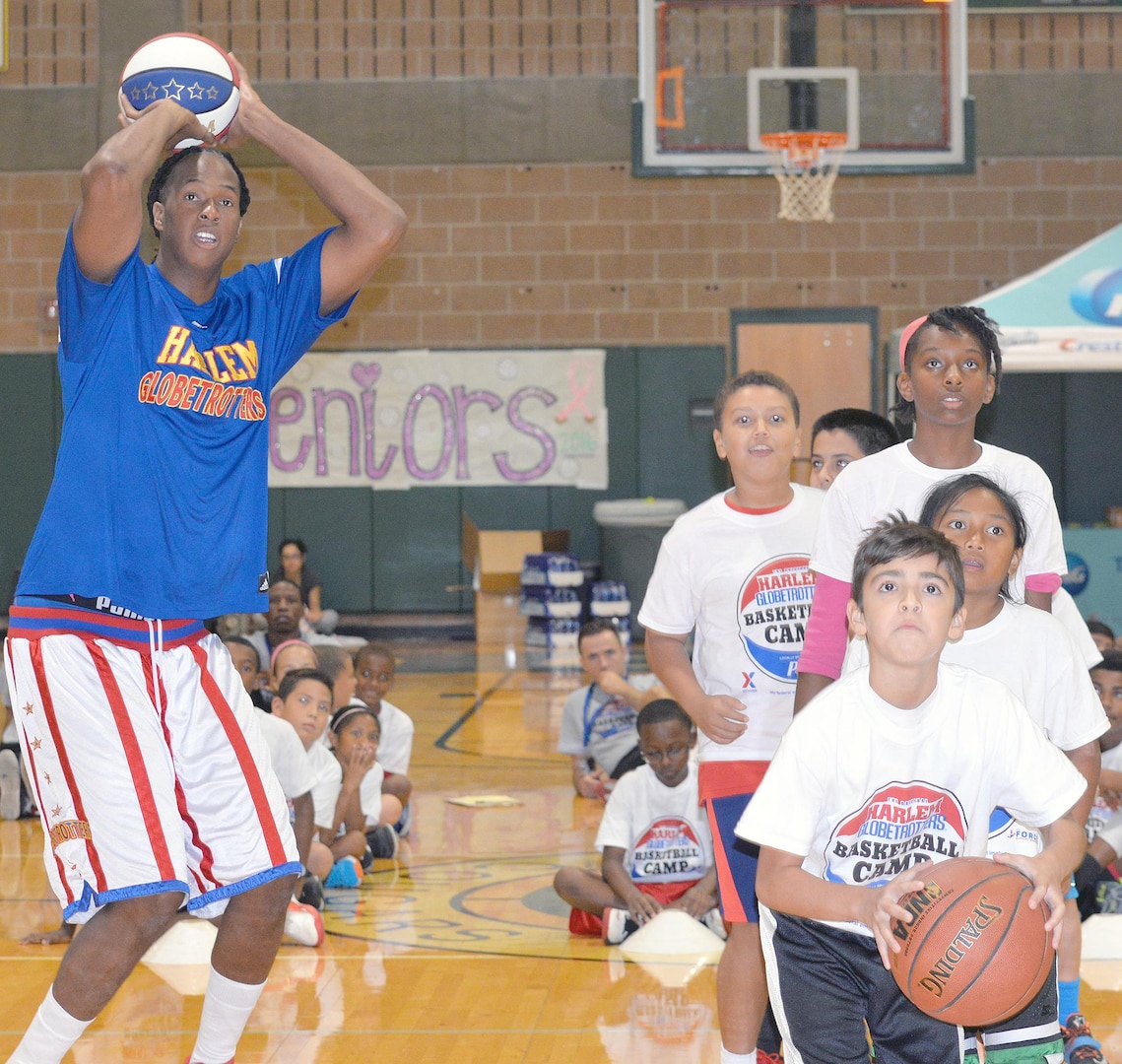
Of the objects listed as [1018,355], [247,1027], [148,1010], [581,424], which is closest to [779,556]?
[247,1027]

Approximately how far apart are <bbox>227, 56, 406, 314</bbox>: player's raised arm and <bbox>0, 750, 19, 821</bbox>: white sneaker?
507 cm

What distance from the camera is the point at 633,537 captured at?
14.1 metres

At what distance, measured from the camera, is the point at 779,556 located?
150 inches

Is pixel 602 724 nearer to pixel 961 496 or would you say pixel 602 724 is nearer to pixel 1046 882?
pixel 961 496

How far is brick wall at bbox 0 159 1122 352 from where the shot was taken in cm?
1472

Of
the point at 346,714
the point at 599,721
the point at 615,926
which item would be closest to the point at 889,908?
the point at 615,926

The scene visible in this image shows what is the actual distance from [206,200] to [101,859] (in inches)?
49.7

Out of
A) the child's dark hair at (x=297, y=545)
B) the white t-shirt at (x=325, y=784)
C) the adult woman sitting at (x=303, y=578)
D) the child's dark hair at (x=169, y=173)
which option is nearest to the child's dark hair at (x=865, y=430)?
the child's dark hair at (x=169, y=173)

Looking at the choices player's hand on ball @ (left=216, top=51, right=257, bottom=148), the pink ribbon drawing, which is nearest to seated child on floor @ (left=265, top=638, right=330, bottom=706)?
player's hand on ball @ (left=216, top=51, right=257, bottom=148)

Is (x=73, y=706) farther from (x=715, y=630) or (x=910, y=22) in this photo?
(x=910, y=22)

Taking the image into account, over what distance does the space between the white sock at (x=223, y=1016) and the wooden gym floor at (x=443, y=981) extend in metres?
0.90

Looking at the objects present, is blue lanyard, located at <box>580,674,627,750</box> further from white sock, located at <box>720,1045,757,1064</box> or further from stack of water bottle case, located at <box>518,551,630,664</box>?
stack of water bottle case, located at <box>518,551,630,664</box>

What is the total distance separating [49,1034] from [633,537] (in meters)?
11.4

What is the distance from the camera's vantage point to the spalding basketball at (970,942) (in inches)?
98.5
